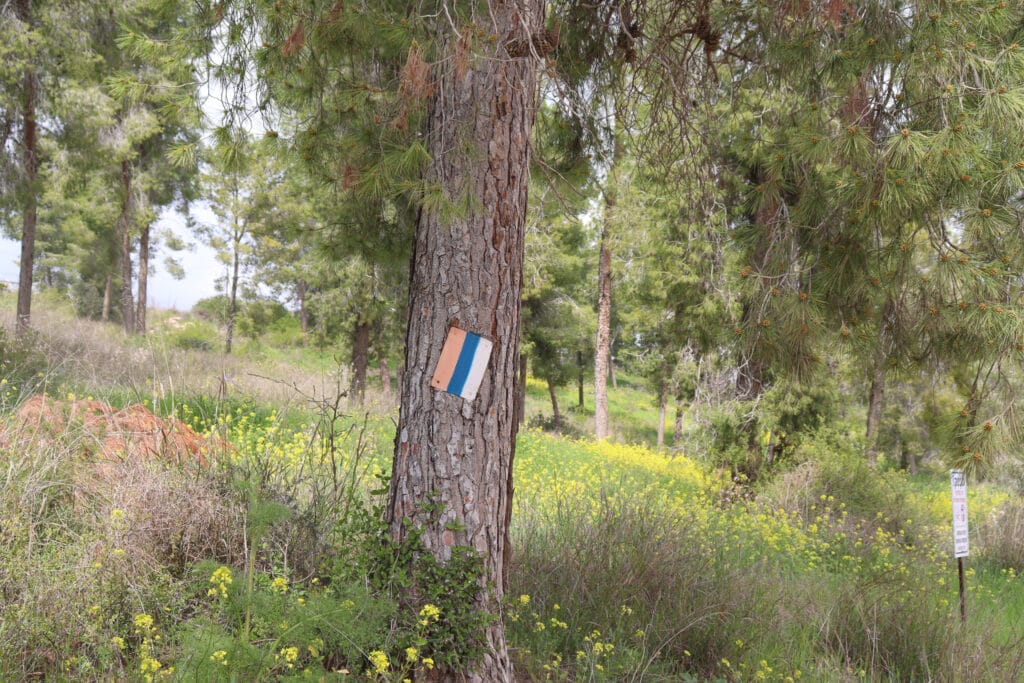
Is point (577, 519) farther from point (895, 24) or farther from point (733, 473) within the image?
point (733, 473)

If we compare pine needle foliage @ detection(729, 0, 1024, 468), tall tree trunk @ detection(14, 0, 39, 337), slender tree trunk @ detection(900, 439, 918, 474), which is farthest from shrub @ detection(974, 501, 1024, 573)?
slender tree trunk @ detection(900, 439, 918, 474)

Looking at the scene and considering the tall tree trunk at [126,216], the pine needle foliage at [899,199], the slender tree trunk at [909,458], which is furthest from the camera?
the slender tree trunk at [909,458]

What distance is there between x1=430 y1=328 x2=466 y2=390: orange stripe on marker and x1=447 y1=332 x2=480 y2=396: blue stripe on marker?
0.01 m

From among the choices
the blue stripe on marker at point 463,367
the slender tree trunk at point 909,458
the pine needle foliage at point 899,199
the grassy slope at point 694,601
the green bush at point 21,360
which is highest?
the pine needle foliage at point 899,199

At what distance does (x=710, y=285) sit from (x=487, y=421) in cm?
966

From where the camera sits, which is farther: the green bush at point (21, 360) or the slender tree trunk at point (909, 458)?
the slender tree trunk at point (909, 458)

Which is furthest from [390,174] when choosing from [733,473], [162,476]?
[733,473]

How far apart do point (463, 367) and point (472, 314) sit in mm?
243

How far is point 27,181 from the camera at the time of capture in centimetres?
1108

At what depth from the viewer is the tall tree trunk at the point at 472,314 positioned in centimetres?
309

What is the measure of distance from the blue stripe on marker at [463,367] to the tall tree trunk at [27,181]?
33.1ft

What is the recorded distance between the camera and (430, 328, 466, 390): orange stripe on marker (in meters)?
3.09

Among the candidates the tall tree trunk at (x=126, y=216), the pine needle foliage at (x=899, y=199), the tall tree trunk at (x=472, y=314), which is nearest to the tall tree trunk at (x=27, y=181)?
the tall tree trunk at (x=126, y=216)

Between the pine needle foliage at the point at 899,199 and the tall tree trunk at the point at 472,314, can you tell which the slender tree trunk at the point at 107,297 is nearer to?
the tall tree trunk at the point at 472,314
